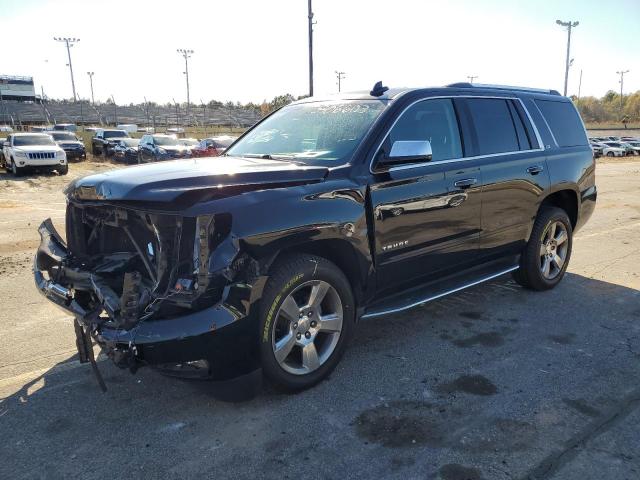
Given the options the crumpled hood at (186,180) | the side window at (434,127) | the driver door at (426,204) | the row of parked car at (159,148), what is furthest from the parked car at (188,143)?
the crumpled hood at (186,180)

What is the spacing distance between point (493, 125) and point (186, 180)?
299cm

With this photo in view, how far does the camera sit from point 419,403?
339 cm

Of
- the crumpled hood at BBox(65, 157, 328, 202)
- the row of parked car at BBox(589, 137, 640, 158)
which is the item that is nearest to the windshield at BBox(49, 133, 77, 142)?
the crumpled hood at BBox(65, 157, 328, 202)

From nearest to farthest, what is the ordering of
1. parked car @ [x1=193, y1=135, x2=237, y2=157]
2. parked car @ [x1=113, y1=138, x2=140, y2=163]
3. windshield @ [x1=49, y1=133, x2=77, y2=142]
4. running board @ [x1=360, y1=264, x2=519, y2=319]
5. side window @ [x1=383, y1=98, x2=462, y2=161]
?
1. running board @ [x1=360, y1=264, x2=519, y2=319]
2. side window @ [x1=383, y1=98, x2=462, y2=161]
3. parked car @ [x1=193, y1=135, x2=237, y2=157]
4. parked car @ [x1=113, y1=138, x2=140, y2=163]
5. windshield @ [x1=49, y1=133, x2=77, y2=142]

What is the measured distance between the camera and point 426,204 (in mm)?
4047

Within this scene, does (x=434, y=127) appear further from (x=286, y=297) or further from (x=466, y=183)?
(x=286, y=297)

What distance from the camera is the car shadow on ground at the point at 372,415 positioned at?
2.79m

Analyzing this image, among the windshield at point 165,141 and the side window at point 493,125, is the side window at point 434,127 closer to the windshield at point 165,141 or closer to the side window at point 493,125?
the side window at point 493,125

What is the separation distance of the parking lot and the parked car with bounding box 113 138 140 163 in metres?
22.3

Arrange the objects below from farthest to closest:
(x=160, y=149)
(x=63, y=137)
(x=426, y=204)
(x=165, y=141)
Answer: (x=63, y=137)
(x=165, y=141)
(x=160, y=149)
(x=426, y=204)

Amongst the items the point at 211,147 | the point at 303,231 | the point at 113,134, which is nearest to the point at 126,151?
the point at 211,147

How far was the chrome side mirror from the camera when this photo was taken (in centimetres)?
375

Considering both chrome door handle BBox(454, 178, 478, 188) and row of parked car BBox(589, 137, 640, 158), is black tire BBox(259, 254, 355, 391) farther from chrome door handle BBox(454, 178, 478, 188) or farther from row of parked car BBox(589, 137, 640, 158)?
row of parked car BBox(589, 137, 640, 158)

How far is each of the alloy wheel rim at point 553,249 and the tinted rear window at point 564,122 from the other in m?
0.89
